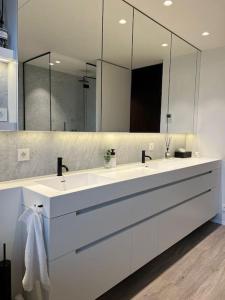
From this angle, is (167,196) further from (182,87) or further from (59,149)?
(182,87)

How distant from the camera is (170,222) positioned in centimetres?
235

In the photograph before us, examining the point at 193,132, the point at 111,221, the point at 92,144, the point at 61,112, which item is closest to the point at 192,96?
the point at 193,132

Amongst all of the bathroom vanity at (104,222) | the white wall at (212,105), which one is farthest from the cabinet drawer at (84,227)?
the white wall at (212,105)

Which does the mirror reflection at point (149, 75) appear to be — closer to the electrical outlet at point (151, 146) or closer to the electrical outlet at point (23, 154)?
the electrical outlet at point (151, 146)

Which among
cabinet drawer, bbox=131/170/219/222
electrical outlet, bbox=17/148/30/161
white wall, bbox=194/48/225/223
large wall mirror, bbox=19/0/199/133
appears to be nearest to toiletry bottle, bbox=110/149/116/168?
large wall mirror, bbox=19/0/199/133

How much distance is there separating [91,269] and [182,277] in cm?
102

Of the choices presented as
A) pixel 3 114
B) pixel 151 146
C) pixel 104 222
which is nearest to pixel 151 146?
pixel 151 146

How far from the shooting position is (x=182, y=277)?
215 cm

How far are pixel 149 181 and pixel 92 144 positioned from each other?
0.69 m

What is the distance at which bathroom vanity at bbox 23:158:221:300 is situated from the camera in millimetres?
1412

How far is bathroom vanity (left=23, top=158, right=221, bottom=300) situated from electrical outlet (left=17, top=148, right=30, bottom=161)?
19 cm

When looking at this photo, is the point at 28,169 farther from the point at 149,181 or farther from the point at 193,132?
the point at 193,132

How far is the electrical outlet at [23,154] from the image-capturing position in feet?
5.83

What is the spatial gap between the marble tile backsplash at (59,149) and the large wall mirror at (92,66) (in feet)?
0.46
